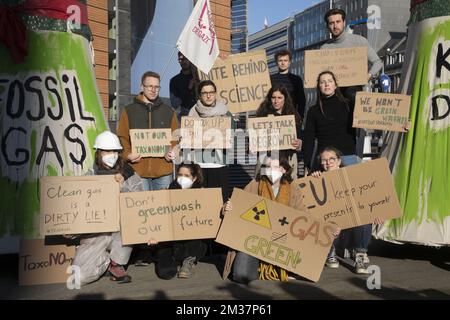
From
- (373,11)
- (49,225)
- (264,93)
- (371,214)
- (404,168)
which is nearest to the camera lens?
(49,225)

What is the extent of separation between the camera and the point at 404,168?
579 cm

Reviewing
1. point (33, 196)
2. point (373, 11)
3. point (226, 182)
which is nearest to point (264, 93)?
point (226, 182)

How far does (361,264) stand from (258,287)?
3.60 feet

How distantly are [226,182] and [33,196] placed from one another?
1.88m

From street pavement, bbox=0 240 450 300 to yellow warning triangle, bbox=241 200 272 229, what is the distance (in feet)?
1.69

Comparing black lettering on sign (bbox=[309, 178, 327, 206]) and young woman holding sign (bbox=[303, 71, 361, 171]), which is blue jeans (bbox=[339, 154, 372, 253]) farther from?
black lettering on sign (bbox=[309, 178, 327, 206])

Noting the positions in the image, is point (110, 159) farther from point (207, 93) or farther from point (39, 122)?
point (207, 93)

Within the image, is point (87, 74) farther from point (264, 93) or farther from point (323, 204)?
point (323, 204)

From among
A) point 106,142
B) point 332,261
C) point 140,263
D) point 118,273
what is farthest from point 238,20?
point 118,273

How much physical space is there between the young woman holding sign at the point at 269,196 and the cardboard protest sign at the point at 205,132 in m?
0.73

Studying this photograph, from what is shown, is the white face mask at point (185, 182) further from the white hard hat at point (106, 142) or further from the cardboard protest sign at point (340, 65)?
the cardboard protest sign at point (340, 65)

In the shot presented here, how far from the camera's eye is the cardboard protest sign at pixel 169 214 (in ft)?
16.8

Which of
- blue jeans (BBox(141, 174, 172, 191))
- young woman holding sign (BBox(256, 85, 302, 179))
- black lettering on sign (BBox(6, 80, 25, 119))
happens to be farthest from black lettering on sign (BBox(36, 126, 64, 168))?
young woman holding sign (BBox(256, 85, 302, 179))

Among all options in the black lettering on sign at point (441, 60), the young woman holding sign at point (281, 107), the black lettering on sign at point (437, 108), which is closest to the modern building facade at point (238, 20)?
the young woman holding sign at point (281, 107)
